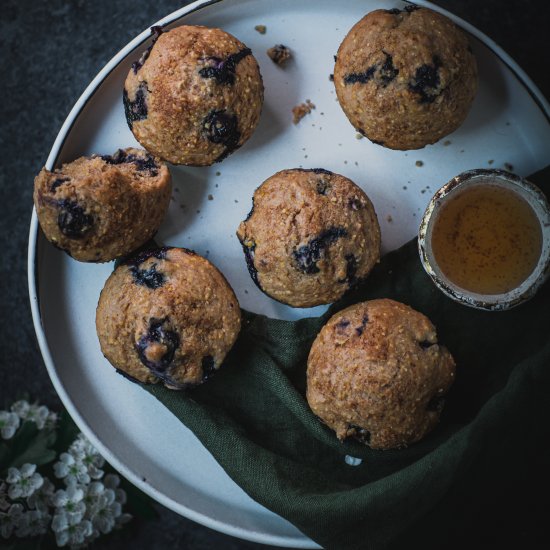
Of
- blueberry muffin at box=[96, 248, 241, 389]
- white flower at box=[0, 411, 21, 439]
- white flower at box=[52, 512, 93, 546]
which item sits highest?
blueberry muffin at box=[96, 248, 241, 389]

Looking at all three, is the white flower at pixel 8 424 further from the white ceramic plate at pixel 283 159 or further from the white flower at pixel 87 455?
the white ceramic plate at pixel 283 159

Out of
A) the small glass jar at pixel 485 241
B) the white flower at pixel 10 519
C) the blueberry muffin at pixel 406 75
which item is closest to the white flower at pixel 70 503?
the white flower at pixel 10 519

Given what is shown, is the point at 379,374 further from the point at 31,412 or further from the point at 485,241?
the point at 31,412

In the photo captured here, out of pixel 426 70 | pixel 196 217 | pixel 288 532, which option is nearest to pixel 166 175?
pixel 196 217

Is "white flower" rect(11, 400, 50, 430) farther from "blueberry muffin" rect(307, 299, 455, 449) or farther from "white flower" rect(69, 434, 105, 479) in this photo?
"blueberry muffin" rect(307, 299, 455, 449)

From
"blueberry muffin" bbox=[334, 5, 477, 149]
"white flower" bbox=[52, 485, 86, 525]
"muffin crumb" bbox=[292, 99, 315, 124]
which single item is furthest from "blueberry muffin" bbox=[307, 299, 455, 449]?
"white flower" bbox=[52, 485, 86, 525]
